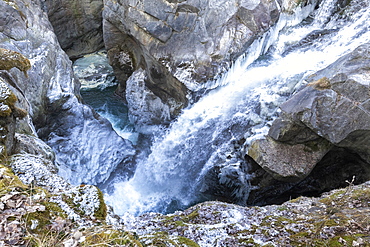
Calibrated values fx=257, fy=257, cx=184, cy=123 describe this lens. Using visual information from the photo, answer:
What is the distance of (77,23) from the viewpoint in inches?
675

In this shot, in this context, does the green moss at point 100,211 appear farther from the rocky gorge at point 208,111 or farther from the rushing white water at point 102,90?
the rushing white water at point 102,90

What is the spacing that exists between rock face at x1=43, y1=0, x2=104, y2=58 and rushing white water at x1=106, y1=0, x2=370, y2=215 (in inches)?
417

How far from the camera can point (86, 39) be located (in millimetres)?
18344

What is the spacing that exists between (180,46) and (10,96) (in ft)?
25.5

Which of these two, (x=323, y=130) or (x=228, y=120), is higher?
(x=228, y=120)

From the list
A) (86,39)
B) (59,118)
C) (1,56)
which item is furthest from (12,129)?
(86,39)

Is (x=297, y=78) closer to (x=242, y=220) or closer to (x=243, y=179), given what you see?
(x=243, y=179)

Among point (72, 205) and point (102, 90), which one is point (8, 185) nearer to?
point (72, 205)

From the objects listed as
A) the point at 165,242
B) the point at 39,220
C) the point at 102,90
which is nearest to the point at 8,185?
the point at 39,220

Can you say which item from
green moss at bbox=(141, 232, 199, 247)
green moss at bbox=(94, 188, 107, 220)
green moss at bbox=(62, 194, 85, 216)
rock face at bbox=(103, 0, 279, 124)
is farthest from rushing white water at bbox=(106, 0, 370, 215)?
green moss at bbox=(62, 194, 85, 216)

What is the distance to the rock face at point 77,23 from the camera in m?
16.0

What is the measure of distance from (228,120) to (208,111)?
113 centimetres

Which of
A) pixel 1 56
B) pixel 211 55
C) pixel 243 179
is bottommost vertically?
pixel 243 179

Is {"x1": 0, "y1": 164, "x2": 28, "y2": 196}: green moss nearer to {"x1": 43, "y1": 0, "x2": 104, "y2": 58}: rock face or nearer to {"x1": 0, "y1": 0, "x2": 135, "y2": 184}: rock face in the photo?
{"x1": 0, "y1": 0, "x2": 135, "y2": 184}: rock face
